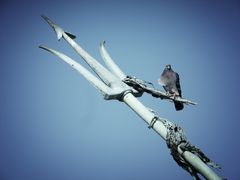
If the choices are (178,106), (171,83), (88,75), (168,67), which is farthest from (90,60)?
(178,106)

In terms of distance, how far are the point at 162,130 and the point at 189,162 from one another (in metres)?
1.05

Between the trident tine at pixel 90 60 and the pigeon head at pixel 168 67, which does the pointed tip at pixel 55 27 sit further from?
the pigeon head at pixel 168 67

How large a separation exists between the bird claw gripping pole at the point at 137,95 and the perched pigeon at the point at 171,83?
0.33m

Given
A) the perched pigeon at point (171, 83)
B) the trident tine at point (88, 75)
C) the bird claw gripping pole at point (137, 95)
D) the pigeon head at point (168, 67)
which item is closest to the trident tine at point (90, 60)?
the bird claw gripping pole at point (137, 95)

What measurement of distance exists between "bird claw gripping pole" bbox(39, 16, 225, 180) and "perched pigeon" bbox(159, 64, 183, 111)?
0.33 m

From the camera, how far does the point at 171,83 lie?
29.1 ft

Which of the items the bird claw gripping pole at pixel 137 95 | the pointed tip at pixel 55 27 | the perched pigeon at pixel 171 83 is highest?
the pointed tip at pixel 55 27

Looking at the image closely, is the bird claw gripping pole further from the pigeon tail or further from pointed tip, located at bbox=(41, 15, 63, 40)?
the pigeon tail

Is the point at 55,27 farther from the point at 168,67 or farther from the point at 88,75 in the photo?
the point at 168,67

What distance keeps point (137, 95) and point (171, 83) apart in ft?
Result: 3.88

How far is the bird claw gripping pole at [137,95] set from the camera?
617 cm

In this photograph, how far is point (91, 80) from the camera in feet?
27.6

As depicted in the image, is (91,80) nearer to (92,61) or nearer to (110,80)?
(110,80)

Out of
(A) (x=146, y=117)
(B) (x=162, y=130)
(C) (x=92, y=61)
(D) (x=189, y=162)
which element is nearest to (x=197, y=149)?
(D) (x=189, y=162)
